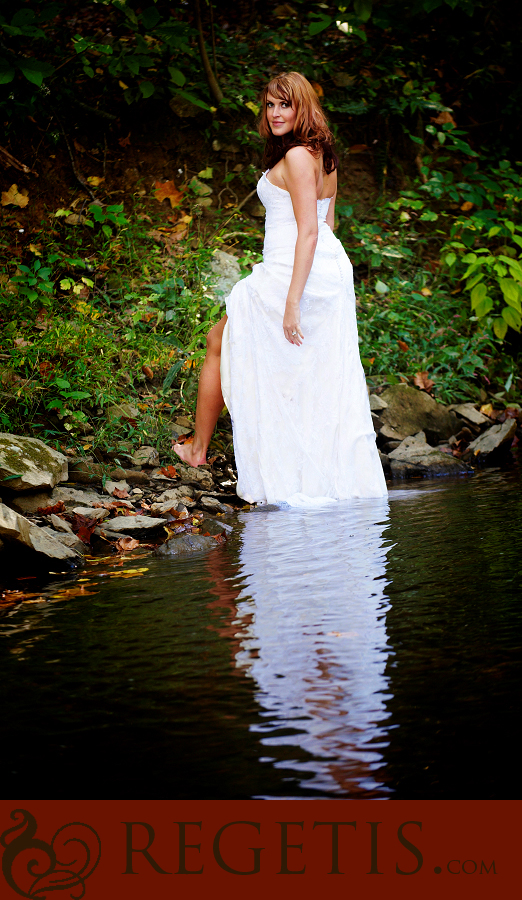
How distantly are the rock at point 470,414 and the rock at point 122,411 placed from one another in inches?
86.9

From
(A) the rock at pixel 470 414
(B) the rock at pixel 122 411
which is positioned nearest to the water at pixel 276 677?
(B) the rock at pixel 122 411

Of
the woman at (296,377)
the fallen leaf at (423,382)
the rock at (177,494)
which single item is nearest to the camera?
the rock at (177,494)

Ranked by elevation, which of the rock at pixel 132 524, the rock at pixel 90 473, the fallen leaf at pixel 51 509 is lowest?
the rock at pixel 132 524

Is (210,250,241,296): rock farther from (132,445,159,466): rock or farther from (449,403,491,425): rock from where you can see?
(132,445,159,466): rock

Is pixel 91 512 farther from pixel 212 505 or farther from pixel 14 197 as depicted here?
pixel 14 197

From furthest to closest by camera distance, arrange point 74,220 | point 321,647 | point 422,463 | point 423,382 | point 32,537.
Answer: point 74,220
point 423,382
point 422,463
point 32,537
point 321,647

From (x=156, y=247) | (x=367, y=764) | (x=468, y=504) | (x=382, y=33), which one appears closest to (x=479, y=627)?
(x=367, y=764)

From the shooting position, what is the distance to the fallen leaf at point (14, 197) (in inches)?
243

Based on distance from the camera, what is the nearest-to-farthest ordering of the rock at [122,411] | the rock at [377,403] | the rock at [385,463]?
the rock at [122,411] → the rock at [385,463] → the rock at [377,403]

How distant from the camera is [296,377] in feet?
Result: 12.9

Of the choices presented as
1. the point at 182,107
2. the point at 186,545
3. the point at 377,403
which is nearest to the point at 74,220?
the point at 182,107

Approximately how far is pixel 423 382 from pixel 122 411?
89.4 inches

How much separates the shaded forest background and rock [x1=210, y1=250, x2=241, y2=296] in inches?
1.4

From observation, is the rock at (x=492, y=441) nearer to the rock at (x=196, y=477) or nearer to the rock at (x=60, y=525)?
the rock at (x=196, y=477)
